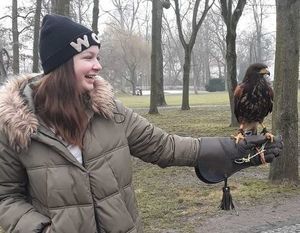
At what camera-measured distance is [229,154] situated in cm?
288

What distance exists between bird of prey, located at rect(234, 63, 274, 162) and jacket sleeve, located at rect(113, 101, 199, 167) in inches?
32.2

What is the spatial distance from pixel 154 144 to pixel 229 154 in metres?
0.45

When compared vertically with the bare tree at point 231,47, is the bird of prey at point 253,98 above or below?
below

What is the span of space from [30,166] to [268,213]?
4.78 meters

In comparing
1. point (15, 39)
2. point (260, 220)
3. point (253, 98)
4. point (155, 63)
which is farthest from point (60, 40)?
point (15, 39)

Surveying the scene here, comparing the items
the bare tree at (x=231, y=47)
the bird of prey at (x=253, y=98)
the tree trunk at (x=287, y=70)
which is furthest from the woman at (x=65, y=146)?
the bare tree at (x=231, y=47)

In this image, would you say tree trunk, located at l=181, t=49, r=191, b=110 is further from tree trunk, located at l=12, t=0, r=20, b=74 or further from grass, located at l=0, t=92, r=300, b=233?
grass, located at l=0, t=92, r=300, b=233

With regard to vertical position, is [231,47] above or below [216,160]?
above

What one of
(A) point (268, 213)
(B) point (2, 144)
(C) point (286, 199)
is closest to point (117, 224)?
(B) point (2, 144)

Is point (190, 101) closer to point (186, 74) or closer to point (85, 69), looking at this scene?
point (186, 74)

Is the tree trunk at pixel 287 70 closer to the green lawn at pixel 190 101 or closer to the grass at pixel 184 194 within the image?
the grass at pixel 184 194

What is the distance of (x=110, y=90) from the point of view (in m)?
2.72

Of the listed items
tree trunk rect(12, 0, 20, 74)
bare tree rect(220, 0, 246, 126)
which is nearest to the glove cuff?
bare tree rect(220, 0, 246, 126)

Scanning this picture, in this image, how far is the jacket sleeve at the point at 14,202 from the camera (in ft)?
7.79
